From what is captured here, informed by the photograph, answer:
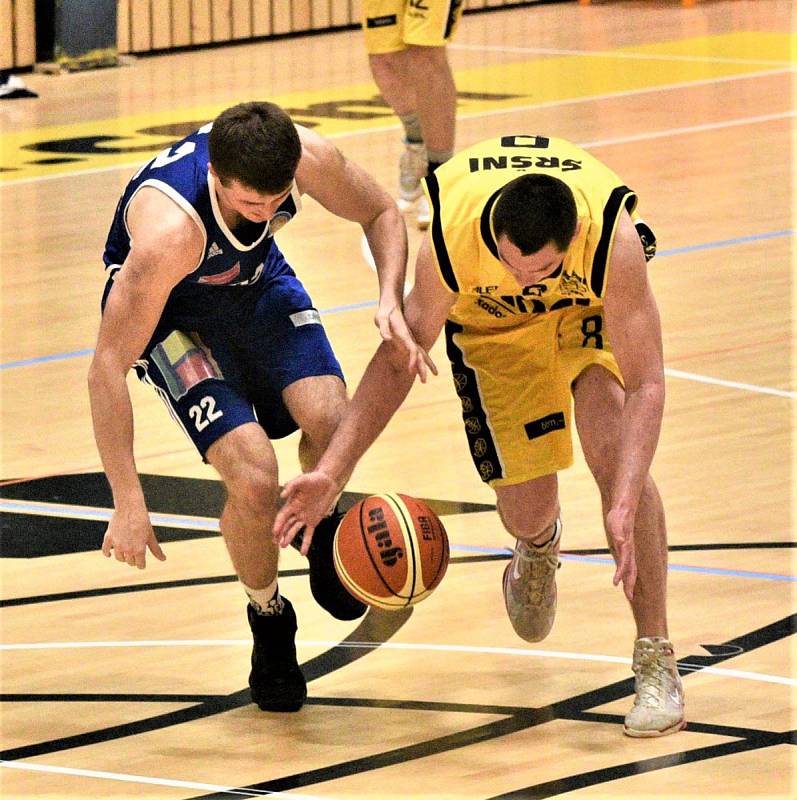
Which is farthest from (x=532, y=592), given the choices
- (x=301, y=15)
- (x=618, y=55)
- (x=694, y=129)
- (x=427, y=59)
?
(x=301, y=15)

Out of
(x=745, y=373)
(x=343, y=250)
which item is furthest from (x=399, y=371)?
(x=343, y=250)

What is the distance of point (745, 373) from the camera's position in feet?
24.3

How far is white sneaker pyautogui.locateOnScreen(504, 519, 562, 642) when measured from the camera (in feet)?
15.9

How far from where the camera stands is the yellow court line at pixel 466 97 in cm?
1212

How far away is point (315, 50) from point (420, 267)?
12761mm

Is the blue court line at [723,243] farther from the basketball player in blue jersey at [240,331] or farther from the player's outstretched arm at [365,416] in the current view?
the player's outstretched arm at [365,416]

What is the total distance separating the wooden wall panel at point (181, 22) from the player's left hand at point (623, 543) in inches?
523

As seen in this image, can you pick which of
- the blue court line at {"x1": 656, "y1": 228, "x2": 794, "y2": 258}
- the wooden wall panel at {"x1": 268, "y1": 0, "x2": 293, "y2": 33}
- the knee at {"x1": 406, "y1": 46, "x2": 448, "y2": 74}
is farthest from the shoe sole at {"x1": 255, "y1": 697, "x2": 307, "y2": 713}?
the wooden wall panel at {"x1": 268, "y1": 0, "x2": 293, "y2": 33}

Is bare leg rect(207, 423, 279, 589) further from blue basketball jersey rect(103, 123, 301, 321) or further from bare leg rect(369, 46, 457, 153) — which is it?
bare leg rect(369, 46, 457, 153)

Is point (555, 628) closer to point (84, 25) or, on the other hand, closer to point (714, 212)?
point (714, 212)

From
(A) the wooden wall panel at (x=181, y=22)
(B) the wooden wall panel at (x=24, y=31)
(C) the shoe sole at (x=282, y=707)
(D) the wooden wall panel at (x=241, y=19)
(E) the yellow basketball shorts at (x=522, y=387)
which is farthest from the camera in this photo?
(D) the wooden wall panel at (x=241, y=19)

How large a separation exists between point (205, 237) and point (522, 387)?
85cm

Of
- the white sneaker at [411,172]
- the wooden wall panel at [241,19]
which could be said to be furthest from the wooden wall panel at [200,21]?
the white sneaker at [411,172]

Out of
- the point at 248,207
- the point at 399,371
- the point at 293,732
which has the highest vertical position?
the point at 248,207
